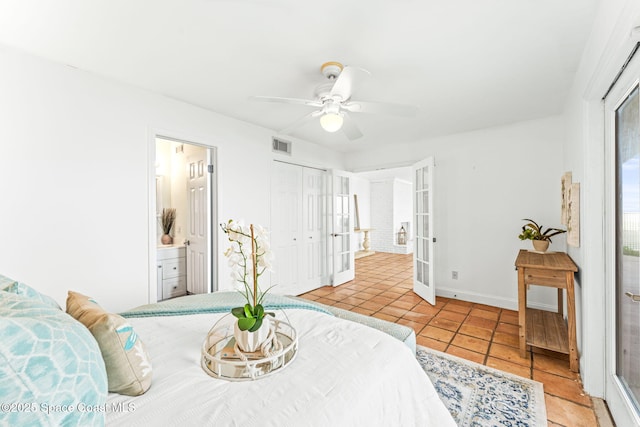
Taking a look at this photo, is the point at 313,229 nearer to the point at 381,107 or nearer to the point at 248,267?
the point at 381,107

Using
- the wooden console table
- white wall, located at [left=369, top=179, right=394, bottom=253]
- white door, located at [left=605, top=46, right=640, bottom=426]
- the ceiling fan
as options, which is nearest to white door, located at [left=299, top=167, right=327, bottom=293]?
the ceiling fan

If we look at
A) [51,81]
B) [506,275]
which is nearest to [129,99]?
[51,81]

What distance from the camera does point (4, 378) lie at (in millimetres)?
551

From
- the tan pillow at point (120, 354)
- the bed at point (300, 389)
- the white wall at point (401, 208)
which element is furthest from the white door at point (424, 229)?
the white wall at point (401, 208)

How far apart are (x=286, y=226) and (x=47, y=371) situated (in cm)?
347

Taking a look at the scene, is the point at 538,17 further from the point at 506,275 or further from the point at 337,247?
the point at 337,247

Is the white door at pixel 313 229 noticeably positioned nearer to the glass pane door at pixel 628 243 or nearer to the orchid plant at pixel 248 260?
the orchid plant at pixel 248 260

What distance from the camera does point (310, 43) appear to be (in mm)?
1840

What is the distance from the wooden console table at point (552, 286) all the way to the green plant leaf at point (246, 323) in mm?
2390

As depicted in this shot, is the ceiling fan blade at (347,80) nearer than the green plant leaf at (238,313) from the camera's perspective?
No

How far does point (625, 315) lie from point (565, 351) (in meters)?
0.76

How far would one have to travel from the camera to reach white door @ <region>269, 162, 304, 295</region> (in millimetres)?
3906

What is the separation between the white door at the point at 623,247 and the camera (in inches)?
58.0

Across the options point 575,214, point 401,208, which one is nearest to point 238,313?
point 575,214
